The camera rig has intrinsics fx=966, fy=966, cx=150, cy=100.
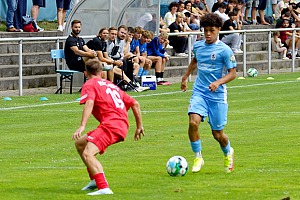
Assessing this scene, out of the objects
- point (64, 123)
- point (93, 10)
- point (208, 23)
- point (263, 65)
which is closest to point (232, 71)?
Answer: point (208, 23)

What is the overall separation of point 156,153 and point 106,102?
379 centimetres

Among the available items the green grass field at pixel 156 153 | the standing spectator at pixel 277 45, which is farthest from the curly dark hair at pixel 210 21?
the standing spectator at pixel 277 45

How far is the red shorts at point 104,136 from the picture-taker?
952 cm

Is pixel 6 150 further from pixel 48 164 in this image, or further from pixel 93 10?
pixel 93 10

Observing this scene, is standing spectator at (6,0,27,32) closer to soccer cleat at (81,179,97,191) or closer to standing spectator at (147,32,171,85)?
standing spectator at (147,32,171,85)

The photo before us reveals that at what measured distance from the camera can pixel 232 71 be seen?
37.5 ft

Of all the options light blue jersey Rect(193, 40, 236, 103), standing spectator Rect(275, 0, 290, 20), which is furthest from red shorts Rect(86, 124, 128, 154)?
standing spectator Rect(275, 0, 290, 20)

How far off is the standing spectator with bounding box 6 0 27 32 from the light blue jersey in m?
15.5

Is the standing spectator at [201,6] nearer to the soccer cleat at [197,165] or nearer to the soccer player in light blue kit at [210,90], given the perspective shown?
the soccer player in light blue kit at [210,90]

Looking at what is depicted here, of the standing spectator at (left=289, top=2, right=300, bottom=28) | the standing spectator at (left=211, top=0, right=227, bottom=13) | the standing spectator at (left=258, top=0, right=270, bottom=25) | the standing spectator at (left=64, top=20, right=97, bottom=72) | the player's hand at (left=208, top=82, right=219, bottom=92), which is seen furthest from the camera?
the standing spectator at (left=258, top=0, right=270, bottom=25)

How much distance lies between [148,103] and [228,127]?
4.95m

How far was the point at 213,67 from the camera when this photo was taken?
1156cm

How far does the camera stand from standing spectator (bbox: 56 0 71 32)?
1135 inches

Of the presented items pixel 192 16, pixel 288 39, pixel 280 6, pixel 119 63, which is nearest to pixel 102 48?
pixel 119 63
